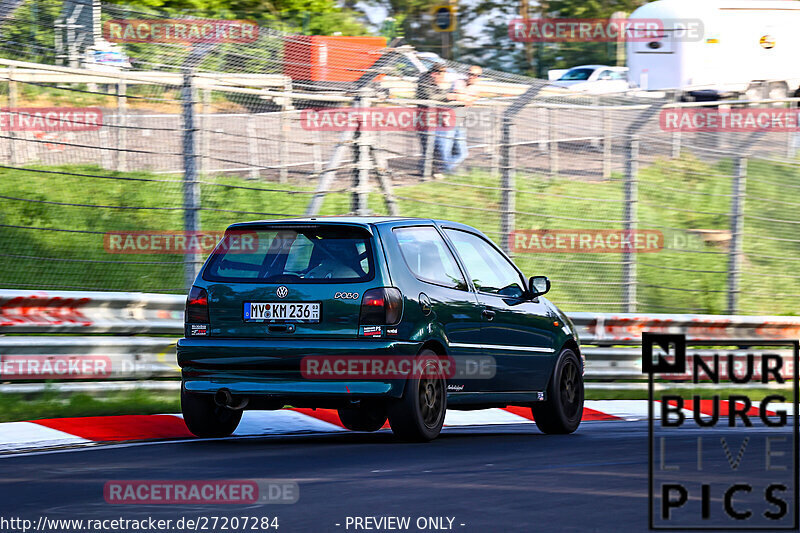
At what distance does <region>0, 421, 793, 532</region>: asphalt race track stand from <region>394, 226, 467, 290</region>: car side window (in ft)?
3.56

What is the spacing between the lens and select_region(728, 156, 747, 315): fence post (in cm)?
1560

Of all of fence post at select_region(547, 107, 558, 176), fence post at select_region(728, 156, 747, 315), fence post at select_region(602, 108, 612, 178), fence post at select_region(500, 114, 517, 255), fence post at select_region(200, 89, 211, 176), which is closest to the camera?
fence post at select_region(200, 89, 211, 176)

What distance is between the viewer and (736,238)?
616 inches

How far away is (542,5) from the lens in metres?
42.4

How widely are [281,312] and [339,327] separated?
40cm

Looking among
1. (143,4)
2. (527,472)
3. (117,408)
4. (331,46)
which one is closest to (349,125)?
(331,46)

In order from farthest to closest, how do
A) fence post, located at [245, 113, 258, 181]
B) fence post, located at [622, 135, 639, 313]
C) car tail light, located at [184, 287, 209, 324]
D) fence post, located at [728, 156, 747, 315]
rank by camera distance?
fence post, located at [728, 156, 747, 315] < fence post, located at [622, 135, 639, 313] < fence post, located at [245, 113, 258, 181] < car tail light, located at [184, 287, 209, 324]

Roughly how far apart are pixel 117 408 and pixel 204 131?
3.06 metres

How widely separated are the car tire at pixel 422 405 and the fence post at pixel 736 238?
273 inches

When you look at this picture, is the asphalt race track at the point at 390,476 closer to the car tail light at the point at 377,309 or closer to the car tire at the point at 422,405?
the car tire at the point at 422,405

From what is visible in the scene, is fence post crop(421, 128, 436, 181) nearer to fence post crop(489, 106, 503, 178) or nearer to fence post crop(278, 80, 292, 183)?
fence post crop(489, 106, 503, 178)

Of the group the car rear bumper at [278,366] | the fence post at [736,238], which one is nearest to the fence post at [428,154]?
the fence post at [736,238]

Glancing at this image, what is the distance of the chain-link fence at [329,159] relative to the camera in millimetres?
12938

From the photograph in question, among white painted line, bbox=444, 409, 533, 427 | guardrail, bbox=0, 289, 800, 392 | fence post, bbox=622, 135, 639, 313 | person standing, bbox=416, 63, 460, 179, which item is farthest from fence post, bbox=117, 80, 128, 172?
fence post, bbox=622, 135, 639, 313
